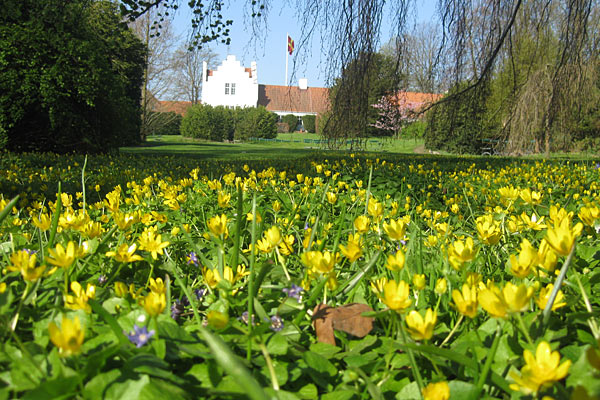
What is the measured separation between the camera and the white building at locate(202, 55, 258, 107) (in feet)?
177

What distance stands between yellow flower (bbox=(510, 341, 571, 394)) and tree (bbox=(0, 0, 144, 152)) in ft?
26.8

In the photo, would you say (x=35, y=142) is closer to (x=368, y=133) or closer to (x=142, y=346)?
(x=368, y=133)

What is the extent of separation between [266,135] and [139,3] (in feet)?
106

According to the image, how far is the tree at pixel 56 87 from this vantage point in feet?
27.5

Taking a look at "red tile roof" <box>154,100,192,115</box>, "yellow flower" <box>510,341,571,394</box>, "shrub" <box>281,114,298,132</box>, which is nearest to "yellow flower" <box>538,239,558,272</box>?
"yellow flower" <box>510,341,571,394</box>

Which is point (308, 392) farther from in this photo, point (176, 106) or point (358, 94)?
point (176, 106)

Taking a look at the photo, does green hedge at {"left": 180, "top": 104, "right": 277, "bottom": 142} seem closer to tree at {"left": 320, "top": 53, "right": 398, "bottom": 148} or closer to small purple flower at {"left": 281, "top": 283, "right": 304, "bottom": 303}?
tree at {"left": 320, "top": 53, "right": 398, "bottom": 148}

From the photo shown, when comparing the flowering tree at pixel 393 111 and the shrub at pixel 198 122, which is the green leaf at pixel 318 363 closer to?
the flowering tree at pixel 393 111

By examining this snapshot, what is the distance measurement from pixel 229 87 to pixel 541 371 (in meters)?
56.3

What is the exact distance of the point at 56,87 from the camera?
28.4 ft

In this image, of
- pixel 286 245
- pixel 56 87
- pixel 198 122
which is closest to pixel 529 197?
pixel 286 245

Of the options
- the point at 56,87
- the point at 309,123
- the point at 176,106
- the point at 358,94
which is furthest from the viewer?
the point at 176,106

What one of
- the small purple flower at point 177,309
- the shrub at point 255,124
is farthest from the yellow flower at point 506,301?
the shrub at point 255,124

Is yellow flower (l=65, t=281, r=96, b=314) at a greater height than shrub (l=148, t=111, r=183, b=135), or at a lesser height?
lesser
